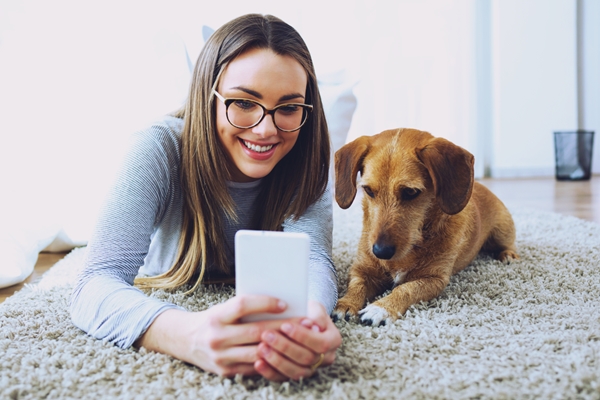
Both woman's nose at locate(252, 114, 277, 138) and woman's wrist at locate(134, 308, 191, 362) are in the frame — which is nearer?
woman's wrist at locate(134, 308, 191, 362)

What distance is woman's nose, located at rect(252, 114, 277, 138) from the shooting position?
1362mm

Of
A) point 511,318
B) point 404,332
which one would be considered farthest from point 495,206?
point 404,332

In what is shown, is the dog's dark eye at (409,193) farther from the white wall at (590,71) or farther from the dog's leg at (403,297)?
the white wall at (590,71)

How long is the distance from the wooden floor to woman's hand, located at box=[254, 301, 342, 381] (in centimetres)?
132

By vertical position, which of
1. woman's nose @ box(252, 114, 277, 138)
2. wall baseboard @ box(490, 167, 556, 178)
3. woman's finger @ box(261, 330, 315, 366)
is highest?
woman's nose @ box(252, 114, 277, 138)

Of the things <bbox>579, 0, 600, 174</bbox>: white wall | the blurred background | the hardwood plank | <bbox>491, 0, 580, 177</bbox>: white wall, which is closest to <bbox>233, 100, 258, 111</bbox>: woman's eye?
the blurred background

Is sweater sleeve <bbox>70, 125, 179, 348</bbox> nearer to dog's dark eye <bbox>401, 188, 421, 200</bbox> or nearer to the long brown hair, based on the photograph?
the long brown hair

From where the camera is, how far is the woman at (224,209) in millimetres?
981

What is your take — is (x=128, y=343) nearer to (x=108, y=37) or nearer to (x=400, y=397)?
(x=400, y=397)

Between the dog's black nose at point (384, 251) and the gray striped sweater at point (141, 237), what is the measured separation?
0.14 m

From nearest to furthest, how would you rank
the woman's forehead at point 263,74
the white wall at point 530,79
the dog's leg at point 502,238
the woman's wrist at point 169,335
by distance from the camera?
the woman's wrist at point 169,335 → the woman's forehead at point 263,74 → the dog's leg at point 502,238 → the white wall at point 530,79

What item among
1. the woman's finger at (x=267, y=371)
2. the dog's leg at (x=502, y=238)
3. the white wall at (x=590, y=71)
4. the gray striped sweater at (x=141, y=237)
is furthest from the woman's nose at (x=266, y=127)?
the white wall at (x=590, y=71)

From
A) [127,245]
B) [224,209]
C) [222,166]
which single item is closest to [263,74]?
[222,166]

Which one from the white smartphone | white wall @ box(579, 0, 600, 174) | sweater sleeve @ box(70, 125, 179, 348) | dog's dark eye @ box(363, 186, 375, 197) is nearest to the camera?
the white smartphone
